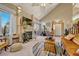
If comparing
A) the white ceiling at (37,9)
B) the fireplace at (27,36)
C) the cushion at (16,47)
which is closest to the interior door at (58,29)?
the white ceiling at (37,9)

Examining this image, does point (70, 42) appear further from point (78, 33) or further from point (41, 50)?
point (41, 50)

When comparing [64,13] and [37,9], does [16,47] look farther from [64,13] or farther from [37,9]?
[64,13]

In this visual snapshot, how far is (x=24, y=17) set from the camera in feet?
6.80

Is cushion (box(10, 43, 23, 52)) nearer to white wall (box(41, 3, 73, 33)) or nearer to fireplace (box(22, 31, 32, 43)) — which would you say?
fireplace (box(22, 31, 32, 43))

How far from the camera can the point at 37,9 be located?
210 cm

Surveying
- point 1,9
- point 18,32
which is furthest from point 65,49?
point 1,9

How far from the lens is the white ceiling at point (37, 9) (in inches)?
80.8

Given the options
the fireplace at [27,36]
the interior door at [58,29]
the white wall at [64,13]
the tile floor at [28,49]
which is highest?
the white wall at [64,13]

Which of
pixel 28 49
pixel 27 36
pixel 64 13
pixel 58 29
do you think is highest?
pixel 64 13

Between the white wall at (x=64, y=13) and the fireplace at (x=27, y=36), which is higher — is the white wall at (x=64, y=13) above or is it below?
above

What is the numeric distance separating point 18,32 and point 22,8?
381 mm

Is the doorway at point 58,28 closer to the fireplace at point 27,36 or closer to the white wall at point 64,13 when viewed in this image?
the white wall at point 64,13

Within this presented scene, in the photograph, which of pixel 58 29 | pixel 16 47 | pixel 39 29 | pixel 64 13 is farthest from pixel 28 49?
pixel 64 13

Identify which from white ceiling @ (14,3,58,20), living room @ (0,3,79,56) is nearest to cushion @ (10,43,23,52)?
living room @ (0,3,79,56)
